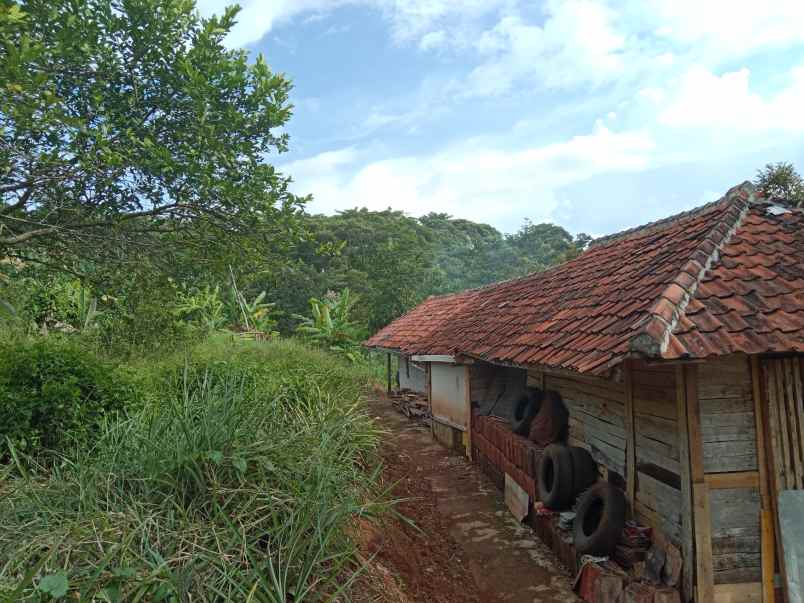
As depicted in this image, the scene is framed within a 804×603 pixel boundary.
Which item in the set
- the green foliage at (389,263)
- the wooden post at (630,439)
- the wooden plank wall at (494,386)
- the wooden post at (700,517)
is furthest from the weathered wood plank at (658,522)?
the green foliage at (389,263)

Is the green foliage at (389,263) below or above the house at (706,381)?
above

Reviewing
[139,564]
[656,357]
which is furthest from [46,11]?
[656,357]

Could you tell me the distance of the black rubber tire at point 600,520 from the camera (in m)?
4.85

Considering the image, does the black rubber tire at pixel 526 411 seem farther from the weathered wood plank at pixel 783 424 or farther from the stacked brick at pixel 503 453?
the weathered wood plank at pixel 783 424

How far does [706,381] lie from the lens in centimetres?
420

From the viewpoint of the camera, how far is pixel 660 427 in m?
4.61

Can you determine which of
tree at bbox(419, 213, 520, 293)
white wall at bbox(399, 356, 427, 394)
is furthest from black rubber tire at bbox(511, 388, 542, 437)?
tree at bbox(419, 213, 520, 293)

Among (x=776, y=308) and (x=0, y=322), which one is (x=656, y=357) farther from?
(x=0, y=322)

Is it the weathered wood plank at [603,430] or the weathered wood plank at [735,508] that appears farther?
the weathered wood plank at [603,430]

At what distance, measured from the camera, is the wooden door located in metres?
4.13

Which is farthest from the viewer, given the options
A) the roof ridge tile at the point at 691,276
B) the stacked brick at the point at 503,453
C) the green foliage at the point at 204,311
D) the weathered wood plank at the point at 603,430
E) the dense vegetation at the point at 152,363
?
the green foliage at the point at 204,311

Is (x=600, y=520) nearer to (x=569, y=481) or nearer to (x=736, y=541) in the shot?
(x=569, y=481)

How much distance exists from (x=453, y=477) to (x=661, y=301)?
18.7 feet

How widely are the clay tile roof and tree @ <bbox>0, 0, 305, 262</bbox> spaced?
345cm
